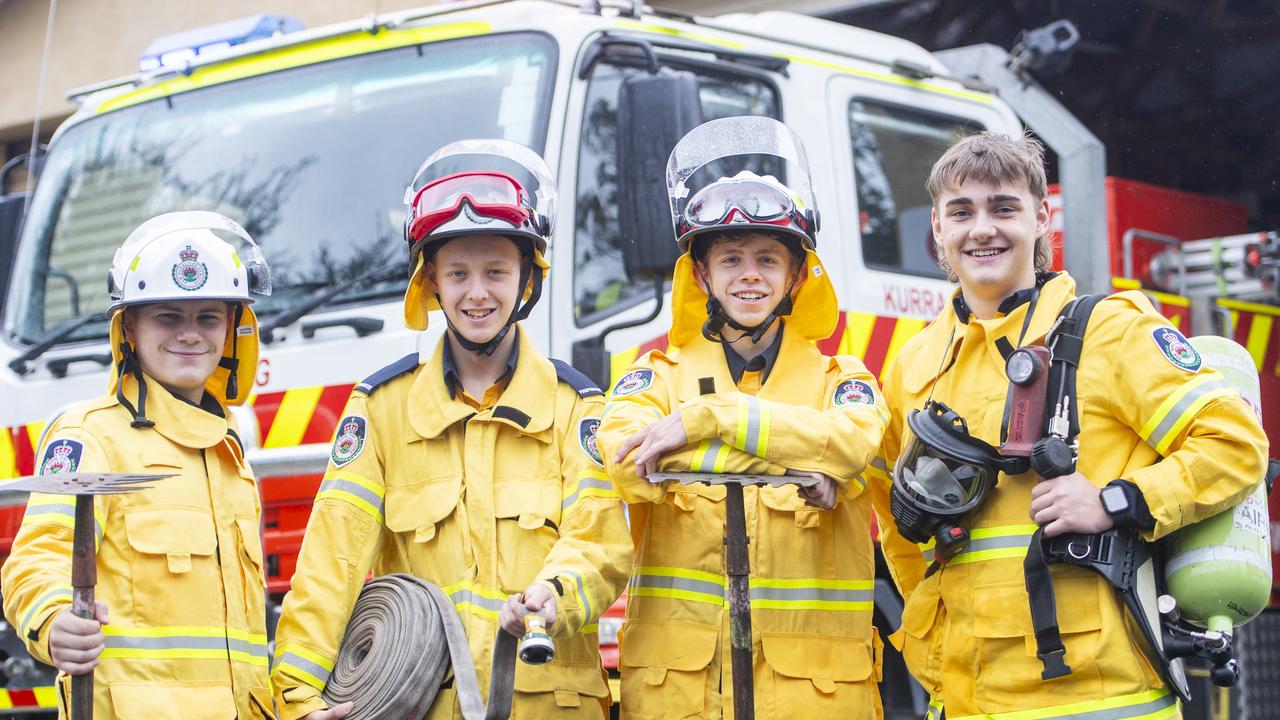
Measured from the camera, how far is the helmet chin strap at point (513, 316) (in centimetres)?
344

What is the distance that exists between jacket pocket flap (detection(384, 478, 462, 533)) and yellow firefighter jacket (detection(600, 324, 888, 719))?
371 millimetres

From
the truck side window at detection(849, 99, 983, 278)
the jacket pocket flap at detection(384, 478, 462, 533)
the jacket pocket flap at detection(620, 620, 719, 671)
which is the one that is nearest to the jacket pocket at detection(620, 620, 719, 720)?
the jacket pocket flap at detection(620, 620, 719, 671)

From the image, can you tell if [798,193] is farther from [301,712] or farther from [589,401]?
[301,712]

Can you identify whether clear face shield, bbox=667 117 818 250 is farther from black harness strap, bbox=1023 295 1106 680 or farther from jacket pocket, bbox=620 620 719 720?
jacket pocket, bbox=620 620 719 720

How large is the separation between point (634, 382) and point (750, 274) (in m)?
0.35

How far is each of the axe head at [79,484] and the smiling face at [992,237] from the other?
1761 millimetres

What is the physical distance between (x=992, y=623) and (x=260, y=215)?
2.81 meters

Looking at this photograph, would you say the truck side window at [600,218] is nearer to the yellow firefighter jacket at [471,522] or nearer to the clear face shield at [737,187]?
the clear face shield at [737,187]

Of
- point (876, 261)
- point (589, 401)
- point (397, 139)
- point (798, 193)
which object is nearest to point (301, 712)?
point (589, 401)

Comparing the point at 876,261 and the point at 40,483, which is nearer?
the point at 40,483

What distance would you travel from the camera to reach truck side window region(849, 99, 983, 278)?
5.36 meters

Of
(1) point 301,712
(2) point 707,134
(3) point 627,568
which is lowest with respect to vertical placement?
(1) point 301,712

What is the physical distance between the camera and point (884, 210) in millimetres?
5414

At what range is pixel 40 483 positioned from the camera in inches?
115
